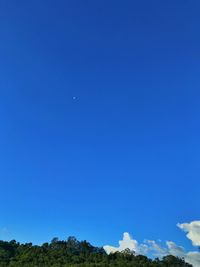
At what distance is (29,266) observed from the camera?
183 metres

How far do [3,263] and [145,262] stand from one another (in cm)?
6237

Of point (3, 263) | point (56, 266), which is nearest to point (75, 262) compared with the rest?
point (56, 266)

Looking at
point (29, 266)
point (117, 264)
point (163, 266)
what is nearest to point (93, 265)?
point (117, 264)

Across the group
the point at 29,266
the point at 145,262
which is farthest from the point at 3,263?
the point at 145,262

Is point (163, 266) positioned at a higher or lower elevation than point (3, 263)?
higher

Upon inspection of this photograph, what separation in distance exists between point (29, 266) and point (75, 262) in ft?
73.2

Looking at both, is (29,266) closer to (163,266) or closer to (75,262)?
(75,262)

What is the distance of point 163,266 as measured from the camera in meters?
198

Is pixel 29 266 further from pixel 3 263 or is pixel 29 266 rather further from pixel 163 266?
pixel 163 266

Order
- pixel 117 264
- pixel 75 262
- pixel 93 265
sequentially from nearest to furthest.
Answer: pixel 93 265 < pixel 117 264 < pixel 75 262

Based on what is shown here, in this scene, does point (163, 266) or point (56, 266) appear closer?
Answer: point (56, 266)

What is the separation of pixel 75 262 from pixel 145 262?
30.1 meters

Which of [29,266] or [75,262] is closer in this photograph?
[29,266]

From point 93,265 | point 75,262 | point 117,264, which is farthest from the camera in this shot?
point 75,262
